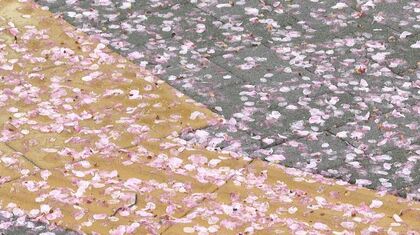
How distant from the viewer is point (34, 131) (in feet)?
37.9

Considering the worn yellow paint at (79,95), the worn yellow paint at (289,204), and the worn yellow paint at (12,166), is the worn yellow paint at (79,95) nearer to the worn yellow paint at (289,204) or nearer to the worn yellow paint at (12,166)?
the worn yellow paint at (12,166)

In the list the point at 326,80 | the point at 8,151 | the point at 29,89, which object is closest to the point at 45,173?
the point at 8,151

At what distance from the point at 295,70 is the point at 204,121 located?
5.49ft

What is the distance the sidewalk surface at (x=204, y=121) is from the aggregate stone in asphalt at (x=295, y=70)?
23 millimetres

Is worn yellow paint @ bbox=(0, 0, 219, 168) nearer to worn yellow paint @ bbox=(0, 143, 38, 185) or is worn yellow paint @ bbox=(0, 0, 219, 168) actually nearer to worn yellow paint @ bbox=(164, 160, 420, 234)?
worn yellow paint @ bbox=(0, 143, 38, 185)

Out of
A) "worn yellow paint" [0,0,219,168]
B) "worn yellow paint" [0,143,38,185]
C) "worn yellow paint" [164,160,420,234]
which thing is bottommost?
"worn yellow paint" [0,0,219,168]

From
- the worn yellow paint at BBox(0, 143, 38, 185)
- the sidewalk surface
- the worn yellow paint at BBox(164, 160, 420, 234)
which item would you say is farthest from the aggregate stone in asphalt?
the worn yellow paint at BBox(0, 143, 38, 185)

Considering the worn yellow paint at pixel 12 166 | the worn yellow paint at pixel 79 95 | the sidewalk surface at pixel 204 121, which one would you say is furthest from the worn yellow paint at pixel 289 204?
the worn yellow paint at pixel 12 166

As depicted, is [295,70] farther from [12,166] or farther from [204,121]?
[12,166]

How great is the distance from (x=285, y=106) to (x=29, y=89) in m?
2.90

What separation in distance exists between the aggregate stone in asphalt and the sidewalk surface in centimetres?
2

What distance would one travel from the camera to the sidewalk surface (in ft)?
33.3

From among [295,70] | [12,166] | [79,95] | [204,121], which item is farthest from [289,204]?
[79,95]

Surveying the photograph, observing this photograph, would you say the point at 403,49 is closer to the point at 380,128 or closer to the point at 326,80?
the point at 326,80
